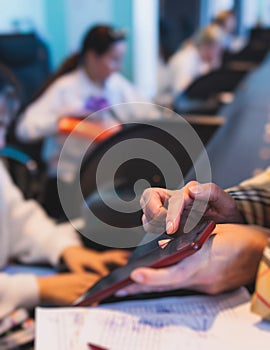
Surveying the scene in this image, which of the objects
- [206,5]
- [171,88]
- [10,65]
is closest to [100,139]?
[10,65]

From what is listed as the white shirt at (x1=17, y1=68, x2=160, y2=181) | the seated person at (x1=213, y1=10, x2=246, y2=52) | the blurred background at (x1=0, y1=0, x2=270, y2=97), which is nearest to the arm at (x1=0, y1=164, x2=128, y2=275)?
the white shirt at (x1=17, y1=68, x2=160, y2=181)

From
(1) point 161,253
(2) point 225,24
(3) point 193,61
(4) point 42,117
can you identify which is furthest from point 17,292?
(2) point 225,24

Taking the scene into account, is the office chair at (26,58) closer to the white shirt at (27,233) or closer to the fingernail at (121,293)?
the white shirt at (27,233)

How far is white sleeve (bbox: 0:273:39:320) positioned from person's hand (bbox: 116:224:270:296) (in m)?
0.29

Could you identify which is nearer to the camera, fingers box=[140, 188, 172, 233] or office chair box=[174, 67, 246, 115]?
fingers box=[140, 188, 172, 233]

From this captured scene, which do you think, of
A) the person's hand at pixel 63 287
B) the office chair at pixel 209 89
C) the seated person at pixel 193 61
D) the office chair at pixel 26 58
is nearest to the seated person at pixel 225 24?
the seated person at pixel 193 61

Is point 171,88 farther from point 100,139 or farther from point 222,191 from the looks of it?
point 222,191

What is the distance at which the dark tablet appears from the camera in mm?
352

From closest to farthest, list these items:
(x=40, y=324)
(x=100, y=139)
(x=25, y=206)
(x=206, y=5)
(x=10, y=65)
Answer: (x=40, y=324), (x=100, y=139), (x=25, y=206), (x=10, y=65), (x=206, y=5)

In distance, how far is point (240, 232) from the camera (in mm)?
427

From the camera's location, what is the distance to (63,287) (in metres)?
0.76

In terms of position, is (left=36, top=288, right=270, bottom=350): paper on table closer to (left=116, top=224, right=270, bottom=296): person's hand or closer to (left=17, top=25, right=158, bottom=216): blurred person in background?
(left=116, top=224, right=270, bottom=296): person's hand

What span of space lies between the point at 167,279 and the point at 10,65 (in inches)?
93.9

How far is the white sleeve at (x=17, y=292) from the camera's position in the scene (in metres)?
0.73
